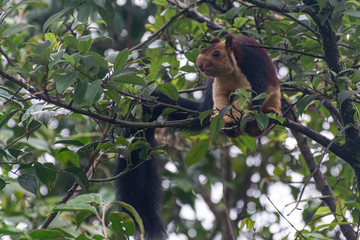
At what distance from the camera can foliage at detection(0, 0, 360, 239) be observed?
2064 mm

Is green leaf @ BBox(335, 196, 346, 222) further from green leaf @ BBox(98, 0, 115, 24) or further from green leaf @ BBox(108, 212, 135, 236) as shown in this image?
green leaf @ BBox(98, 0, 115, 24)

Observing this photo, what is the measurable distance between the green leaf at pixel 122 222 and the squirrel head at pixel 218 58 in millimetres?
1585

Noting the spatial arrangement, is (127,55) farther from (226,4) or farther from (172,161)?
(172,161)

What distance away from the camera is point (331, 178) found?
10.5 feet

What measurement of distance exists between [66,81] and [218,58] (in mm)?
1459

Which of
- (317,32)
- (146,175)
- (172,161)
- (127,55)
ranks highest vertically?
(127,55)

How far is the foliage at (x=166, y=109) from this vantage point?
6.77 ft

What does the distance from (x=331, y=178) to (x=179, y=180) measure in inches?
59.6

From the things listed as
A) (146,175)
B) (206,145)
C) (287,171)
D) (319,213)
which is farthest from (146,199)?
(287,171)

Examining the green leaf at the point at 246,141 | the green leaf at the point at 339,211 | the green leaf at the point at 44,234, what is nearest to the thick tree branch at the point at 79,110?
the green leaf at the point at 44,234

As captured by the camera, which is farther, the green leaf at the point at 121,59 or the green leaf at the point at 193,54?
the green leaf at the point at 193,54

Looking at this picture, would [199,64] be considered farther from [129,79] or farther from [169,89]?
[129,79]

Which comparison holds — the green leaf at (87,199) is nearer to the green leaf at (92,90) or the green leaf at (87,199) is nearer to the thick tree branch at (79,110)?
the green leaf at (92,90)

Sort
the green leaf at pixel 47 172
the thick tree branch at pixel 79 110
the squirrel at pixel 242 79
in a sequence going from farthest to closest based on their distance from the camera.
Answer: the squirrel at pixel 242 79
the green leaf at pixel 47 172
the thick tree branch at pixel 79 110
